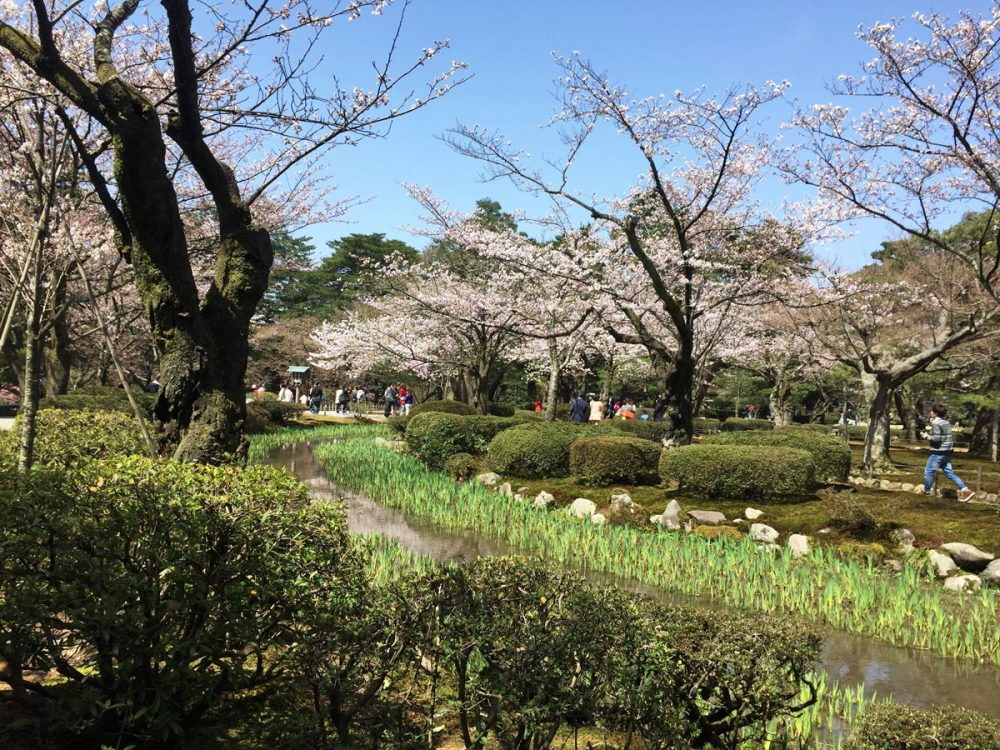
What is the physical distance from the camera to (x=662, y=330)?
19875 millimetres

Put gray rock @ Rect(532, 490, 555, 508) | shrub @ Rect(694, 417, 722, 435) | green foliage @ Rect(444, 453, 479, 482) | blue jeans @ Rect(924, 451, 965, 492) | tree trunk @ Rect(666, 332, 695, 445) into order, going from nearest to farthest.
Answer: gray rock @ Rect(532, 490, 555, 508)
blue jeans @ Rect(924, 451, 965, 492)
tree trunk @ Rect(666, 332, 695, 445)
green foliage @ Rect(444, 453, 479, 482)
shrub @ Rect(694, 417, 722, 435)

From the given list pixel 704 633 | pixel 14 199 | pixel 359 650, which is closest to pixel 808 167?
pixel 704 633

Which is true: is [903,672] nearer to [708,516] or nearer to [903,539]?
[903,539]

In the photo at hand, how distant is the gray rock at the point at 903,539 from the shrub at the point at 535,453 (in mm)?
4788

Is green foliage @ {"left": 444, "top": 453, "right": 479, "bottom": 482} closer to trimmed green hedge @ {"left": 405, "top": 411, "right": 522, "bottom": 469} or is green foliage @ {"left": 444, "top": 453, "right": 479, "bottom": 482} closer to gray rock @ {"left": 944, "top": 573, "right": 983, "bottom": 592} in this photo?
trimmed green hedge @ {"left": 405, "top": 411, "right": 522, "bottom": 469}

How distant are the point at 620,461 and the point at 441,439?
177 inches

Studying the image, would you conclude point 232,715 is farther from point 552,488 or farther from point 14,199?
point 14,199

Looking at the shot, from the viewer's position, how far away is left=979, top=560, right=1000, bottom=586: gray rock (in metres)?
5.60

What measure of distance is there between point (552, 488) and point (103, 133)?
7094 millimetres

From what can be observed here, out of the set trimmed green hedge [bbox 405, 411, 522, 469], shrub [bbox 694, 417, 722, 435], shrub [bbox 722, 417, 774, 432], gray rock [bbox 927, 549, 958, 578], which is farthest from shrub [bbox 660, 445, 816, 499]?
shrub [bbox 722, 417, 774, 432]

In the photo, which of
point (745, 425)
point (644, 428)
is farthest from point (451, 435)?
point (745, 425)

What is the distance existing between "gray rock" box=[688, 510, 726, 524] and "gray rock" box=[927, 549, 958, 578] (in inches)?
82.3

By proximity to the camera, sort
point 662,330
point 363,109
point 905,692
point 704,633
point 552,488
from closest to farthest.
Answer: point 704,633 < point 905,692 < point 363,109 < point 552,488 < point 662,330

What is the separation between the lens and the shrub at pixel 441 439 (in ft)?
41.3
